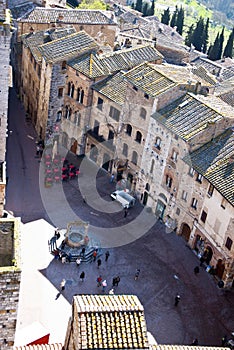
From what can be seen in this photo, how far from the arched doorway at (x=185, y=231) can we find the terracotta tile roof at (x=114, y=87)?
15204mm

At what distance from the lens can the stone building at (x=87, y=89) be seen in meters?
65.2

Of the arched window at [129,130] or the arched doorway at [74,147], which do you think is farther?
the arched doorway at [74,147]

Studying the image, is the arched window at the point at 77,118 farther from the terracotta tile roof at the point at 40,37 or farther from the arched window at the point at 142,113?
the arched window at the point at 142,113

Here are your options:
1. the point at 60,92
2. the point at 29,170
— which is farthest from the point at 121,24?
the point at 29,170

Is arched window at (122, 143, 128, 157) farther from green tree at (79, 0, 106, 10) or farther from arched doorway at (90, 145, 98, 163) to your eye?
green tree at (79, 0, 106, 10)

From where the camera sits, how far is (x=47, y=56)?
66.5 metres

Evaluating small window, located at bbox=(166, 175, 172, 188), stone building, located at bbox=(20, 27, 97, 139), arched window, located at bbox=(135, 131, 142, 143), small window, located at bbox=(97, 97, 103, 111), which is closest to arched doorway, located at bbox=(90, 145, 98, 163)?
small window, located at bbox=(97, 97, 103, 111)

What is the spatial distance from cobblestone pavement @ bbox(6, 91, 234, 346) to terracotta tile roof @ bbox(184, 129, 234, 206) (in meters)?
9.02

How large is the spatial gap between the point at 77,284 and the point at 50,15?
4410 centimetres

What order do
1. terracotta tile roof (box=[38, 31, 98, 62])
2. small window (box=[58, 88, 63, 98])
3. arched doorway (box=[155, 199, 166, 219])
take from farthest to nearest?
small window (box=[58, 88, 63, 98]) → terracotta tile roof (box=[38, 31, 98, 62]) → arched doorway (box=[155, 199, 166, 219])

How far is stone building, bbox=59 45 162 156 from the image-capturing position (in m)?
65.2

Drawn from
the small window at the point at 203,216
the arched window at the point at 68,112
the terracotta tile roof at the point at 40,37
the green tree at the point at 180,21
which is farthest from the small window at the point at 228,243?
the green tree at the point at 180,21

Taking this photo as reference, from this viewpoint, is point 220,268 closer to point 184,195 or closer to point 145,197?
point 184,195

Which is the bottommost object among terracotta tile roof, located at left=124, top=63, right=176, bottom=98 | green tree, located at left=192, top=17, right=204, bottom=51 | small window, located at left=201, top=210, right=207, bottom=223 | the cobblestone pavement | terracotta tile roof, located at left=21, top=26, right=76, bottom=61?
green tree, located at left=192, top=17, right=204, bottom=51
